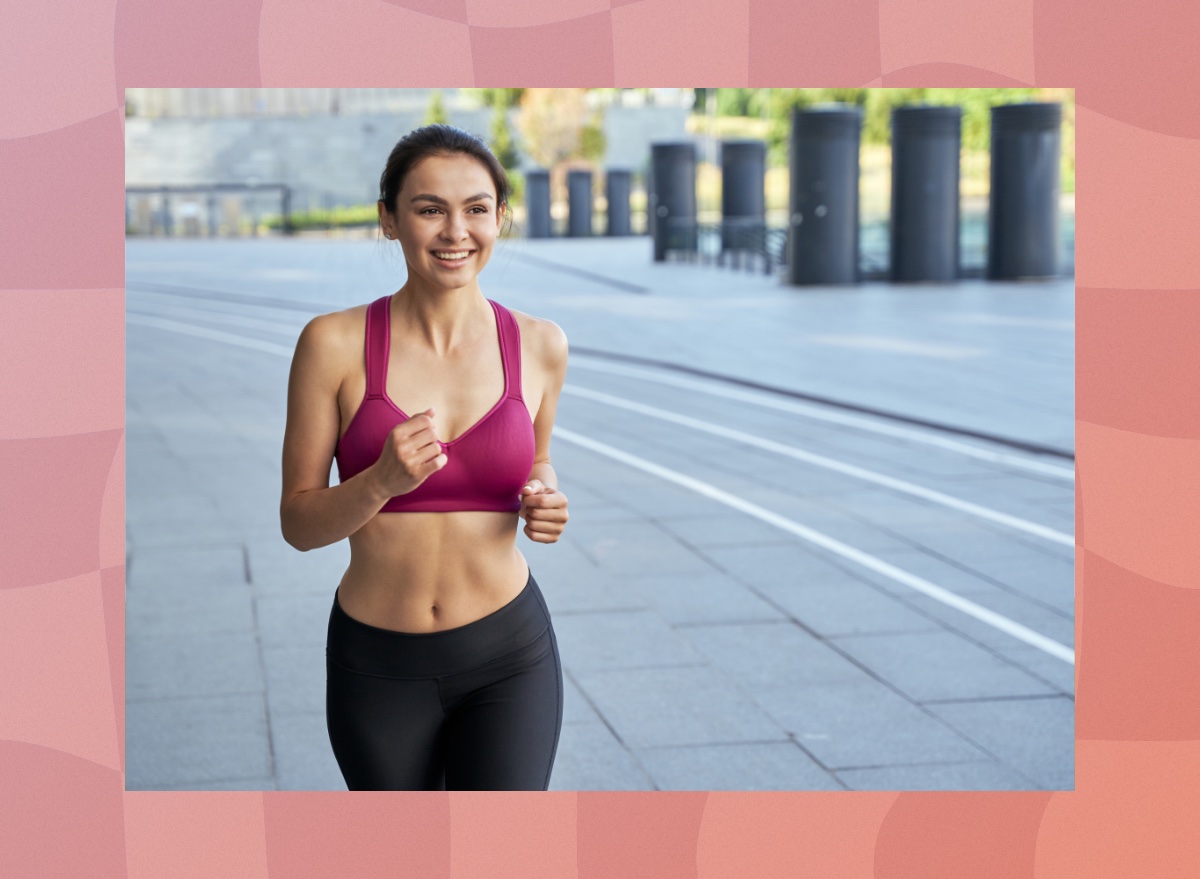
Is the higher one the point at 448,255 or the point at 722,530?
the point at 448,255

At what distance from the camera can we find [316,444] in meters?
2.79

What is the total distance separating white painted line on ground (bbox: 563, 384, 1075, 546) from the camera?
28.7 ft

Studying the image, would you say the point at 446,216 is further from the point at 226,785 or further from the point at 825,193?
the point at 825,193

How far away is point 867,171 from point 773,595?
23912 mm

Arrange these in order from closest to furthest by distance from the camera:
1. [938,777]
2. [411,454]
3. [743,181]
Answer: [411,454] → [938,777] → [743,181]

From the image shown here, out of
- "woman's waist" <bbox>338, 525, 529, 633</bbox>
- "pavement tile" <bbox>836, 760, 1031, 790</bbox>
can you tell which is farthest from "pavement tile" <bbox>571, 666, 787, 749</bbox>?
"woman's waist" <bbox>338, 525, 529, 633</bbox>

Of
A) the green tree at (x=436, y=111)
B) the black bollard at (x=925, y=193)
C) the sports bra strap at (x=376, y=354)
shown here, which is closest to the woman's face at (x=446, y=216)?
the sports bra strap at (x=376, y=354)

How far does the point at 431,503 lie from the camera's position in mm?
2791

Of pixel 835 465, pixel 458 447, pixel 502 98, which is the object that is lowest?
pixel 835 465

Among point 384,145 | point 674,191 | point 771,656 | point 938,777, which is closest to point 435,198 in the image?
point 938,777

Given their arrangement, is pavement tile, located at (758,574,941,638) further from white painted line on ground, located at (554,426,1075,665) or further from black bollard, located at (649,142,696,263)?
black bollard, located at (649,142,696,263)

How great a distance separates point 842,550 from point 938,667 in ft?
6.28

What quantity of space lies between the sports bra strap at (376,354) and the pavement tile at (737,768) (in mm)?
2776

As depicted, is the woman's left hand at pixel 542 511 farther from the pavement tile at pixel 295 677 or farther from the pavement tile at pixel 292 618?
the pavement tile at pixel 292 618
